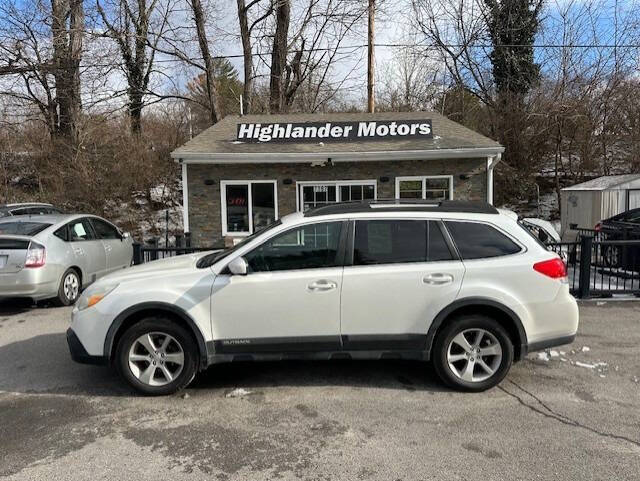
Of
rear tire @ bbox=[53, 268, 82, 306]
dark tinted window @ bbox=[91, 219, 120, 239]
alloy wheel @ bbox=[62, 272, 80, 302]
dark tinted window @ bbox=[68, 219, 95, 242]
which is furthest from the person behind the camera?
dark tinted window @ bbox=[91, 219, 120, 239]

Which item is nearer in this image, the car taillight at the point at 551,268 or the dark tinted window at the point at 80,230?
the car taillight at the point at 551,268

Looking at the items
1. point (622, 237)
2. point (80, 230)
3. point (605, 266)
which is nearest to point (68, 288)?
point (80, 230)

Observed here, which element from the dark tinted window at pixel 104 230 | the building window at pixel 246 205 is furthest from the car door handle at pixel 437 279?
the building window at pixel 246 205

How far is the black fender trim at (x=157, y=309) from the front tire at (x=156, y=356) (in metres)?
0.07

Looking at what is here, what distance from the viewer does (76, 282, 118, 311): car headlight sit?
4.37 m

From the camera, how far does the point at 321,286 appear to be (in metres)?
4.30

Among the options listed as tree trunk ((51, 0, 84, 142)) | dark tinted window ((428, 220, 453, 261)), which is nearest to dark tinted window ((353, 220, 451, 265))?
dark tinted window ((428, 220, 453, 261))

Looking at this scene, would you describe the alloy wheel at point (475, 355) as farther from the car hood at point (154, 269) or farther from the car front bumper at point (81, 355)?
the car front bumper at point (81, 355)

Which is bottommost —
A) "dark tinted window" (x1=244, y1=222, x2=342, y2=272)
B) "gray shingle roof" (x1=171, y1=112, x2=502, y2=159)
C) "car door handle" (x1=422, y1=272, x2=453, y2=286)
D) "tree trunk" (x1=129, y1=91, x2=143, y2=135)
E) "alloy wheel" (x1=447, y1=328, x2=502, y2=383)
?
"alloy wheel" (x1=447, y1=328, x2=502, y2=383)

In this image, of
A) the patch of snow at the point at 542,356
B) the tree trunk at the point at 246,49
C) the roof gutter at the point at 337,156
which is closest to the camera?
the patch of snow at the point at 542,356

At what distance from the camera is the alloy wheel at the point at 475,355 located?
172 inches

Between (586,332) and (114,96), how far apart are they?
2206 centimetres

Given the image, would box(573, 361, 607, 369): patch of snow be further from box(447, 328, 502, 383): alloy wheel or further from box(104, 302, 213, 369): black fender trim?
box(104, 302, 213, 369): black fender trim

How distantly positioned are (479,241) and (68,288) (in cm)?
672
